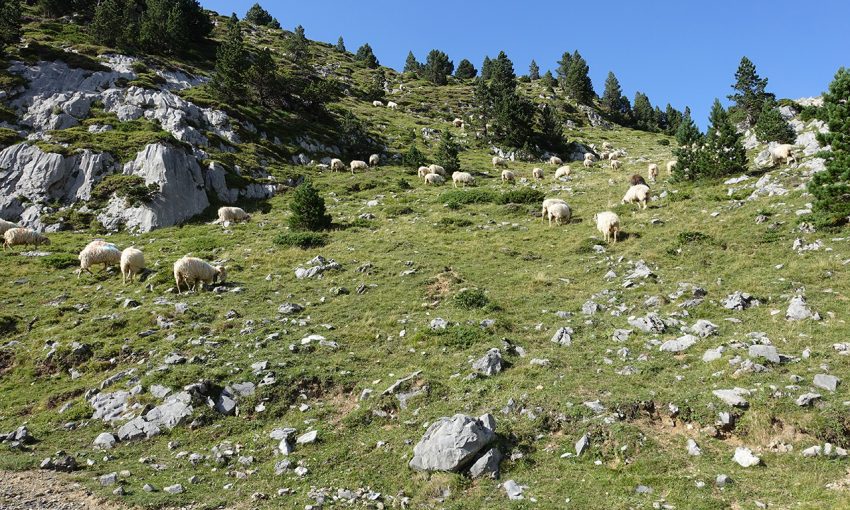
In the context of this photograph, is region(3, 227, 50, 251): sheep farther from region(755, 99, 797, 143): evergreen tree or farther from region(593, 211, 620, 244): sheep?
region(755, 99, 797, 143): evergreen tree

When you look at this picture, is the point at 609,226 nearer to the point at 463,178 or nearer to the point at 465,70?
the point at 463,178

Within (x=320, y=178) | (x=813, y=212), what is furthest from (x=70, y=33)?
(x=813, y=212)

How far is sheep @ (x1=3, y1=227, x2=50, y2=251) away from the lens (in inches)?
1142

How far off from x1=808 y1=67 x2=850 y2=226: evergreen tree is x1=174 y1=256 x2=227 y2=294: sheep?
2719 centimetres

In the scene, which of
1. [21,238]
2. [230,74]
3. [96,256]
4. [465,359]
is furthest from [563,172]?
[21,238]

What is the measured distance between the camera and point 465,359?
13.5m

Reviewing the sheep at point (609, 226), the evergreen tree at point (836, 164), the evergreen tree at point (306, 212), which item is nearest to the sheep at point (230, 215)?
the evergreen tree at point (306, 212)

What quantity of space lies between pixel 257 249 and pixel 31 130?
110 ft

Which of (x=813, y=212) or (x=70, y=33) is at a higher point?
(x=70, y=33)

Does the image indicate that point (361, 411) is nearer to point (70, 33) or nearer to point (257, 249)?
point (257, 249)

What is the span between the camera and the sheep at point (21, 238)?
29.0 metres

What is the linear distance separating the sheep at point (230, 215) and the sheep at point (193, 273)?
14.8 meters

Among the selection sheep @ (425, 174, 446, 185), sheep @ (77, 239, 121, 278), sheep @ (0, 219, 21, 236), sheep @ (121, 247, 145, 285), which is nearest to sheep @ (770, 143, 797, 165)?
sheep @ (425, 174, 446, 185)

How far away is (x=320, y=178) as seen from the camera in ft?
158
